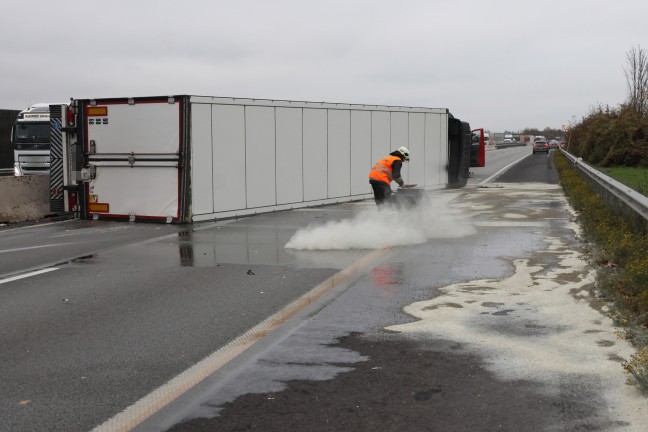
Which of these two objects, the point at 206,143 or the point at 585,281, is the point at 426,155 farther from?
the point at 585,281

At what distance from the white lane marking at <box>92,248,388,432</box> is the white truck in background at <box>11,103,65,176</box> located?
20.2m

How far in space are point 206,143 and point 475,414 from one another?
13.3m

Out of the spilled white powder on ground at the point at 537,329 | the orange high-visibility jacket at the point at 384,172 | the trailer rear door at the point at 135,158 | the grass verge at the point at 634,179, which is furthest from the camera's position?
the grass verge at the point at 634,179

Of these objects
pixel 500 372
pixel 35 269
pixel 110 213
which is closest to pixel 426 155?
pixel 110 213

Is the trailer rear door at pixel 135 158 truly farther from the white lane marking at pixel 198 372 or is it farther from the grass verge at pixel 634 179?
the grass verge at pixel 634 179

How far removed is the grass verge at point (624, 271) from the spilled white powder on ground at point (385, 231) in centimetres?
244

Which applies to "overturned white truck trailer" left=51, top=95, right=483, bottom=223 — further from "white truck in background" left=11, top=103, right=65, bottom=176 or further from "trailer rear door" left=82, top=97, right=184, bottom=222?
"white truck in background" left=11, top=103, right=65, bottom=176

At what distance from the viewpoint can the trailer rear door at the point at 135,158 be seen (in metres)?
16.8

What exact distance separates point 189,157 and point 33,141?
1230 centimetres

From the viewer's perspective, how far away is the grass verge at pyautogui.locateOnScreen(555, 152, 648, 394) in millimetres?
6043

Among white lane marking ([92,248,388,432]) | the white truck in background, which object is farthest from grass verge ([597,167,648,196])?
the white truck in background

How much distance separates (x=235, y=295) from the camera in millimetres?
8633

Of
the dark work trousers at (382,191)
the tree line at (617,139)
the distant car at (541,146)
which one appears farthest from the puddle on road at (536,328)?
the distant car at (541,146)

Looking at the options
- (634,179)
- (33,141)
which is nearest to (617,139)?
(634,179)
